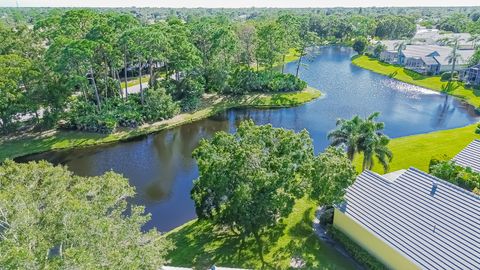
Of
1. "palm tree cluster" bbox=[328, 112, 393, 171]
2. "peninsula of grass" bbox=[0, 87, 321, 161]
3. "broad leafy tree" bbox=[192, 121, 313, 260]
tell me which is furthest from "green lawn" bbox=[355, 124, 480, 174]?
"peninsula of grass" bbox=[0, 87, 321, 161]

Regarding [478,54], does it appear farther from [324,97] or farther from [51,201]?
[51,201]

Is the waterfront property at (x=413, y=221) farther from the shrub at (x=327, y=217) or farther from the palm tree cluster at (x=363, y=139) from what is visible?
the palm tree cluster at (x=363, y=139)

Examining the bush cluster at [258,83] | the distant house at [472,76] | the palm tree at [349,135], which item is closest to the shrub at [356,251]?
the palm tree at [349,135]

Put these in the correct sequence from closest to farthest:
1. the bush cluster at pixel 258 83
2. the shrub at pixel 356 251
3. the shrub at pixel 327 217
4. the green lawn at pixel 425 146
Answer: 1. the shrub at pixel 356 251
2. the shrub at pixel 327 217
3. the green lawn at pixel 425 146
4. the bush cluster at pixel 258 83

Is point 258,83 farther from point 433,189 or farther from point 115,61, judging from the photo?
point 433,189

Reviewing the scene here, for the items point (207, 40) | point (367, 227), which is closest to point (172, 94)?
point (207, 40)
